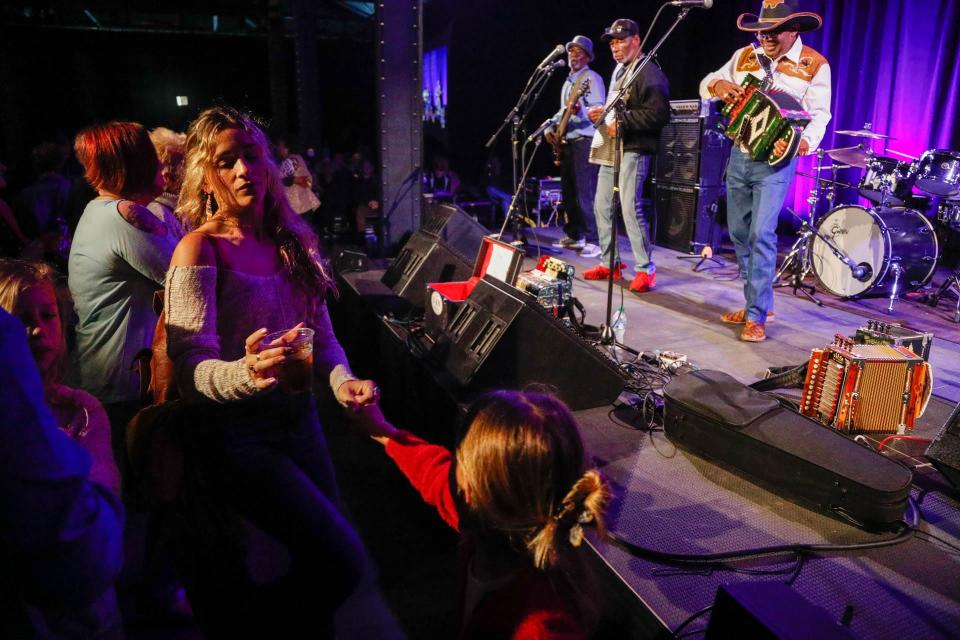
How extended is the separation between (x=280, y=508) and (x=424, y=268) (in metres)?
2.73

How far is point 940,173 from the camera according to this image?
18.7 ft

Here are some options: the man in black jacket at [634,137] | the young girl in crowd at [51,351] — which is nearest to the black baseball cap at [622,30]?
the man in black jacket at [634,137]

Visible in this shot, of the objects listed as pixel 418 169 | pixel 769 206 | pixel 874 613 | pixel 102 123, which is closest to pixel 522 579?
pixel 874 613

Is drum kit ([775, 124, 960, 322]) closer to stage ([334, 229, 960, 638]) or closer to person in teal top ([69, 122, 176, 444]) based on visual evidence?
stage ([334, 229, 960, 638])

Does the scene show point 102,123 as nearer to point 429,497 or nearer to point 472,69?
point 429,497

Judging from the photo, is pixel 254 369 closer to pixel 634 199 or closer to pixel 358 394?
pixel 358 394

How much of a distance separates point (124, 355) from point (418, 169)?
13.3ft

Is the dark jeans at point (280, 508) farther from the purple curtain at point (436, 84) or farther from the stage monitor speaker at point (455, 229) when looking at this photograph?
the purple curtain at point (436, 84)

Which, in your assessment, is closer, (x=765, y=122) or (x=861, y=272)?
(x=765, y=122)

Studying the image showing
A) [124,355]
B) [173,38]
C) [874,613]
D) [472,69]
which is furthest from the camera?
[173,38]

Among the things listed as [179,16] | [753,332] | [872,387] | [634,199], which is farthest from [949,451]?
[179,16]

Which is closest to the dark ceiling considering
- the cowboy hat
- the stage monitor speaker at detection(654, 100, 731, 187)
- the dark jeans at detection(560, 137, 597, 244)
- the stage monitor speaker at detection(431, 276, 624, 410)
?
the dark jeans at detection(560, 137, 597, 244)

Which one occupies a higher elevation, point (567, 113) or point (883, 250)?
point (567, 113)

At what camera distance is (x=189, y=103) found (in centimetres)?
1881
